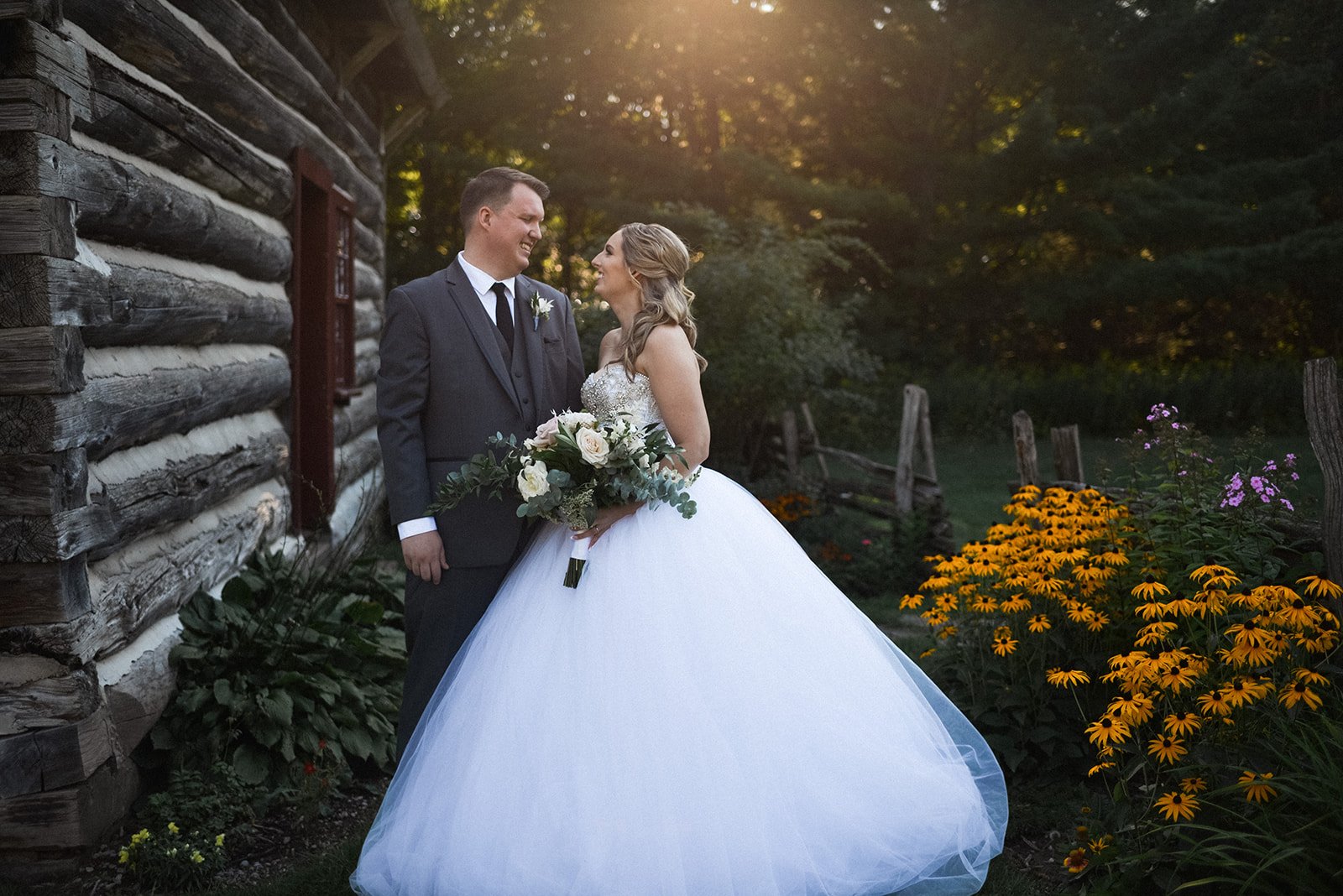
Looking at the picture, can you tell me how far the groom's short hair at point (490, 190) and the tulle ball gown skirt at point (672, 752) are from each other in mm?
1138

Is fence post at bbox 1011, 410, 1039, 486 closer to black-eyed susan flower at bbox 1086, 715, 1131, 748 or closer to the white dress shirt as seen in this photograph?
black-eyed susan flower at bbox 1086, 715, 1131, 748

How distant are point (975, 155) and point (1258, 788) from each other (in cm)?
1931

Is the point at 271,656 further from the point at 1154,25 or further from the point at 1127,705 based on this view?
the point at 1154,25

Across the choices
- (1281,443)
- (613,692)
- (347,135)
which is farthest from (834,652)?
(1281,443)

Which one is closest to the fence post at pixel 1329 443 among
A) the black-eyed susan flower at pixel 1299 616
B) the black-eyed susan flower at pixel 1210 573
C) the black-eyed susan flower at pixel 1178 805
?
the black-eyed susan flower at pixel 1210 573

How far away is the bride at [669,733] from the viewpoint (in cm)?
282

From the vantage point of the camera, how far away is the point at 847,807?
3012 millimetres

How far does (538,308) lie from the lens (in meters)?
3.52

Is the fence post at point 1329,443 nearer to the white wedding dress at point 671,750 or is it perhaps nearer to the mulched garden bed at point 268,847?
the white wedding dress at point 671,750

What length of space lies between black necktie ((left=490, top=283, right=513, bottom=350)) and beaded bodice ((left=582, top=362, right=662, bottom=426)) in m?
0.33

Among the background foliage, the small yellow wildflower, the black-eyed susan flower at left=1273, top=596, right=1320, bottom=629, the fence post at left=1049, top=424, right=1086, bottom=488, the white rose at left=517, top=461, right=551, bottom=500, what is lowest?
the small yellow wildflower

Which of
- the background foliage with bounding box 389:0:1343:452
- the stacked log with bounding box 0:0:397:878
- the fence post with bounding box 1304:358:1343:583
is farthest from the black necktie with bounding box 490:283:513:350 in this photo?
the background foliage with bounding box 389:0:1343:452

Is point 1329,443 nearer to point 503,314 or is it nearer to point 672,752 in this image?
point 672,752

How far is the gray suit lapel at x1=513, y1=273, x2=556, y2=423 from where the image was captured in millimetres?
3494
